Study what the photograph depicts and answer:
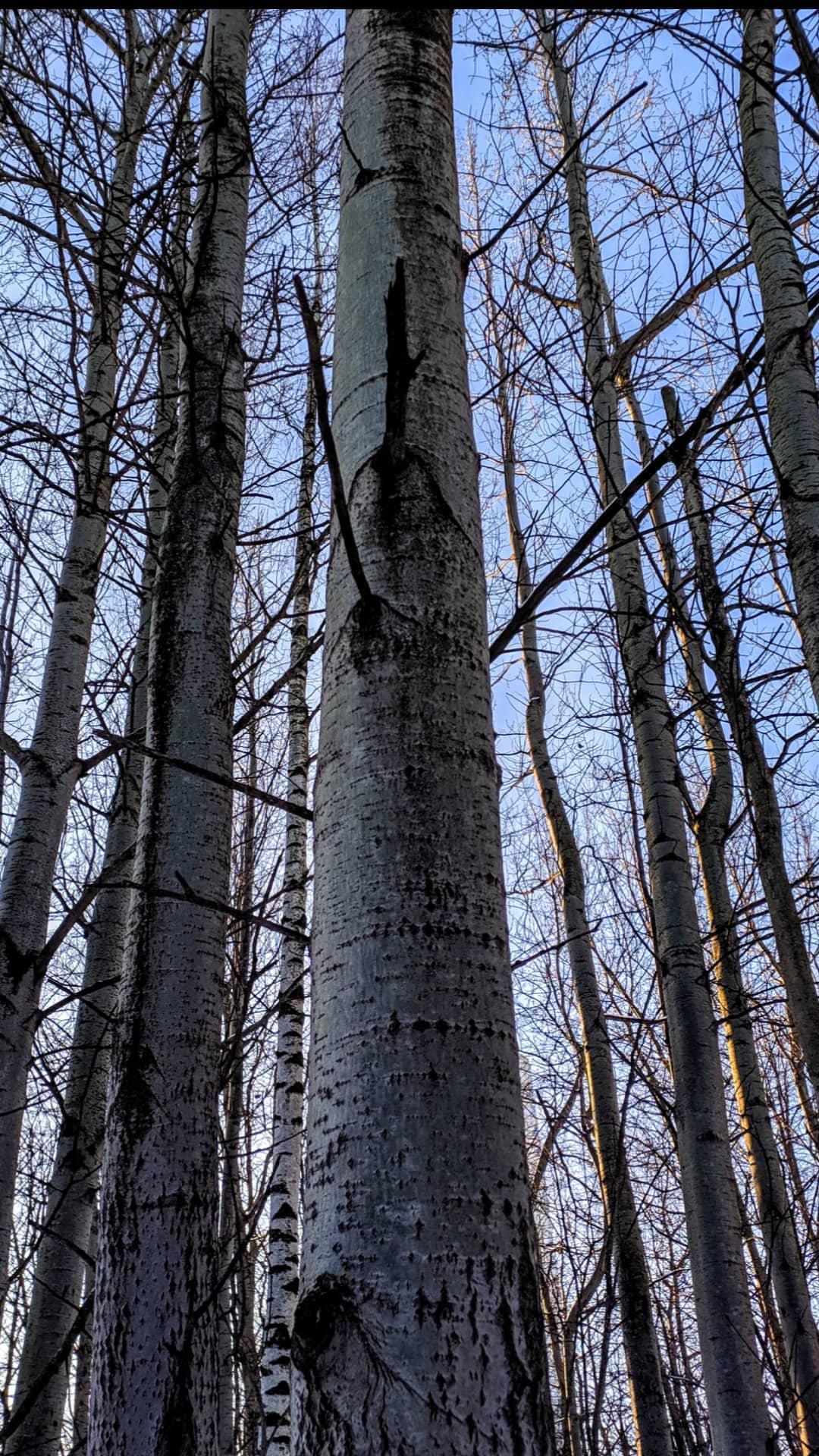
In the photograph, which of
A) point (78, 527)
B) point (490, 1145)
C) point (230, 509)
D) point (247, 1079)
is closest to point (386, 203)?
point (490, 1145)

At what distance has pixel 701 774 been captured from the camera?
26.6 feet

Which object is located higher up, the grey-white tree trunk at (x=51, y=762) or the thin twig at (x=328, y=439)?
the grey-white tree trunk at (x=51, y=762)

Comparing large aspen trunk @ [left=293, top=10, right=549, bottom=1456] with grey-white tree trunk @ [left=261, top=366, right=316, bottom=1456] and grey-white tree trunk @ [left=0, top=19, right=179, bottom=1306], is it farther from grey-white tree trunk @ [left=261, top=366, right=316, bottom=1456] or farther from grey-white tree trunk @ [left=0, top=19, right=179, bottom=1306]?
grey-white tree trunk @ [left=261, top=366, right=316, bottom=1456]

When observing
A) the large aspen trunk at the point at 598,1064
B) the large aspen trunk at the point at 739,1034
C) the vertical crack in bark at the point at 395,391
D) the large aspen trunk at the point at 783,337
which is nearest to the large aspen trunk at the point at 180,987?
the vertical crack in bark at the point at 395,391

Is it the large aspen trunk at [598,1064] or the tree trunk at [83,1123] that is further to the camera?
the large aspen trunk at [598,1064]

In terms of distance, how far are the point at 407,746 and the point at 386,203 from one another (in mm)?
787

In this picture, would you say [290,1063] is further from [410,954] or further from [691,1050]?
[410,954]

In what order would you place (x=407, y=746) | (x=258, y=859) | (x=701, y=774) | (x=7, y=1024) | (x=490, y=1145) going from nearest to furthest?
1. (x=490, y=1145)
2. (x=407, y=746)
3. (x=7, y=1024)
4. (x=701, y=774)
5. (x=258, y=859)

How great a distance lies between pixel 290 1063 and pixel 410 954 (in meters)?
4.63

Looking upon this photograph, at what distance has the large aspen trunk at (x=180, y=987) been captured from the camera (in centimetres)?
Answer: 183

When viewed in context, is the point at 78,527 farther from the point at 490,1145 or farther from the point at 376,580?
the point at 490,1145

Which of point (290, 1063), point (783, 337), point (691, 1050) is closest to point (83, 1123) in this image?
point (290, 1063)

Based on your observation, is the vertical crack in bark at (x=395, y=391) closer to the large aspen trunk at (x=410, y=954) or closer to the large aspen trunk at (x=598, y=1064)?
the large aspen trunk at (x=410, y=954)

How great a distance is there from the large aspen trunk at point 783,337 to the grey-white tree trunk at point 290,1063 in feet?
5.34
